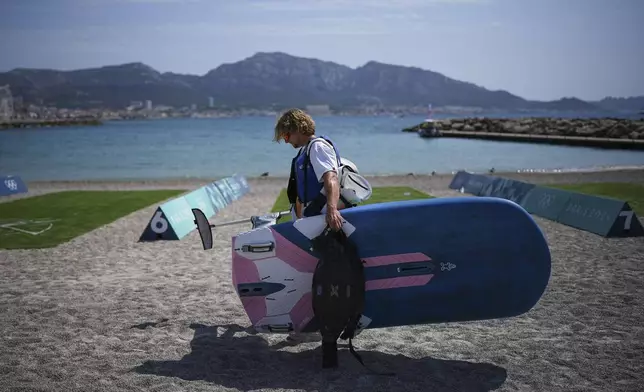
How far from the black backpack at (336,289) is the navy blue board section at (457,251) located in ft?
0.66

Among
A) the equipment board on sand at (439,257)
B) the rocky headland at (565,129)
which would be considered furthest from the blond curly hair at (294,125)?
the rocky headland at (565,129)

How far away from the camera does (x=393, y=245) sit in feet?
16.6

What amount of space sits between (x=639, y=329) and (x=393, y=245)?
8.77 feet

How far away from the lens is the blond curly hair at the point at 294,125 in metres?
5.13

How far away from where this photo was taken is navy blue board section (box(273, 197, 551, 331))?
5.05 metres

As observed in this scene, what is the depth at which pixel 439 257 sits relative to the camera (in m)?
5.06

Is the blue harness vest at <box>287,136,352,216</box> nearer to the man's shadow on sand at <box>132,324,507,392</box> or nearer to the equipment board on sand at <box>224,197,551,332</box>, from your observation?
the equipment board on sand at <box>224,197,551,332</box>

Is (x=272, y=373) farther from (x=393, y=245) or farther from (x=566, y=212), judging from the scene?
(x=566, y=212)

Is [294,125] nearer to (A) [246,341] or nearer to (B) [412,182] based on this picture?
(A) [246,341]

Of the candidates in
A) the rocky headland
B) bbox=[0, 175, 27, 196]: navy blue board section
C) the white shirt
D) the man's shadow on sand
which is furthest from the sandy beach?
the rocky headland

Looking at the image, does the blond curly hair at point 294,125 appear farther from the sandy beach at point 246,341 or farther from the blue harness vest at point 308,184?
the sandy beach at point 246,341

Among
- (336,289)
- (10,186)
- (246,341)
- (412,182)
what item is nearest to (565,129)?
(412,182)

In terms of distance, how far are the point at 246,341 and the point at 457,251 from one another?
2.17 m

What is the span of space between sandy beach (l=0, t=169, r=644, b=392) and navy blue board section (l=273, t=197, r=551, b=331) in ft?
1.71
